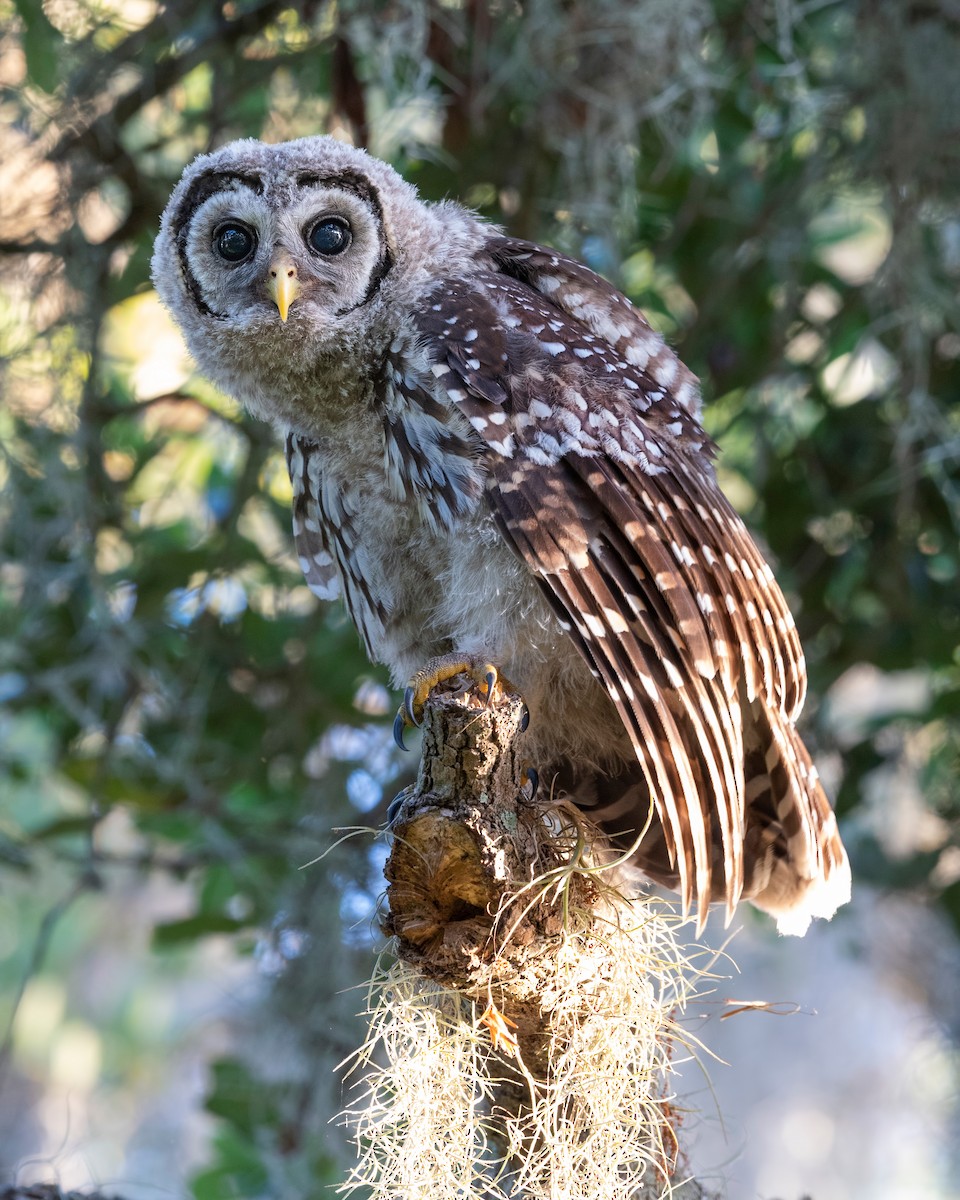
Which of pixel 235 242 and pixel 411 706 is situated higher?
pixel 235 242

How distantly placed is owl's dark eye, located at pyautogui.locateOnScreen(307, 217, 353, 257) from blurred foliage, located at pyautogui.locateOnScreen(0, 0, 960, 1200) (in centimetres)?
83

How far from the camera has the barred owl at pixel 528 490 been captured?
6.16ft

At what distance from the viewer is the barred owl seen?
6.16 feet

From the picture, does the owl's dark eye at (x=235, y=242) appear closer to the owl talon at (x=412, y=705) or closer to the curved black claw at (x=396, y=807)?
the owl talon at (x=412, y=705)

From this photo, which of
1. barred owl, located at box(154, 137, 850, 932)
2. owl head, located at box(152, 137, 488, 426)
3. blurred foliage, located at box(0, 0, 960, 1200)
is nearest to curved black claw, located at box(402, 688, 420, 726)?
barred owl, located at box(154, 137, 850, 932)

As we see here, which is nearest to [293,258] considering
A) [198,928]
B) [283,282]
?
[283,282]

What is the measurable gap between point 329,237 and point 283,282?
183 millimetres

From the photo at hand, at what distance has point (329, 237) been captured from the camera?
224 centimetres

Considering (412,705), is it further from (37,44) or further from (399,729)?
(37,44)

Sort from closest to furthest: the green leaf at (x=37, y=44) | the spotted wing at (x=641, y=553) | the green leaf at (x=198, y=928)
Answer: the spotted wing at (x=641, y=553)
the green leaf at (x=37, y=44)
the green leaf at (x=198, y=928)

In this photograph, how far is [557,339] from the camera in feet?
7.00

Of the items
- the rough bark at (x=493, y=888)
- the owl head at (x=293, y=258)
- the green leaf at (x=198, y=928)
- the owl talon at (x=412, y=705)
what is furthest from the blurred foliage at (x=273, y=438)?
the rough bark at (x=493, y=888)

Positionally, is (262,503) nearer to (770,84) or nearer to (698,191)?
(698,191)

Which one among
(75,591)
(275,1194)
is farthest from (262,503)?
(275,1194)
